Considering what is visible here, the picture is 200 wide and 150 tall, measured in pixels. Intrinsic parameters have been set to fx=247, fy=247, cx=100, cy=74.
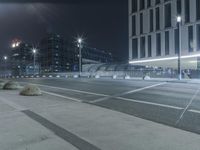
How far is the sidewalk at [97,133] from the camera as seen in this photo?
518 centimetres

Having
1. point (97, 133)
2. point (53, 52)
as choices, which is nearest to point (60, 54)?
point (53, 52)

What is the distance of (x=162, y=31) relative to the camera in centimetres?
4619

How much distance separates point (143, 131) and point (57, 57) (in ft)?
450

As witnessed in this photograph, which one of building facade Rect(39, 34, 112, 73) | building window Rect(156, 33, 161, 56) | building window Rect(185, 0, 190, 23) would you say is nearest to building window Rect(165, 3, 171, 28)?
building window Rect(156, 33, 161, 56)

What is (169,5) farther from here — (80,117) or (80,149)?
(80,149)

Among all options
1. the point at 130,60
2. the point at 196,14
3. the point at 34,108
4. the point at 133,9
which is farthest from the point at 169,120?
the point at 133,9

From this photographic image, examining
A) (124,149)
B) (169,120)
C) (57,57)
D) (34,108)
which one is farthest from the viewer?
(57,57)

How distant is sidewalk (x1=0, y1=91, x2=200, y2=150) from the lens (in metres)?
5.18

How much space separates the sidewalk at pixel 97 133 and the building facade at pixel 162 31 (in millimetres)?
31615

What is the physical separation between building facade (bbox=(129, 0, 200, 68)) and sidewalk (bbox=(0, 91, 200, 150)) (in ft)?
104

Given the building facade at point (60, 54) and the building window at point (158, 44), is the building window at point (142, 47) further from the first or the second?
the building facade at point (60, 54)

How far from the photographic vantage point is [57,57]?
140 meters

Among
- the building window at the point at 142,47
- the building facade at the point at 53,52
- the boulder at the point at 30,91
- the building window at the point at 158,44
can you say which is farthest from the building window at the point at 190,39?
the building facade at the point at 53,52

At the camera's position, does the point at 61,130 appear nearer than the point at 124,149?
No
